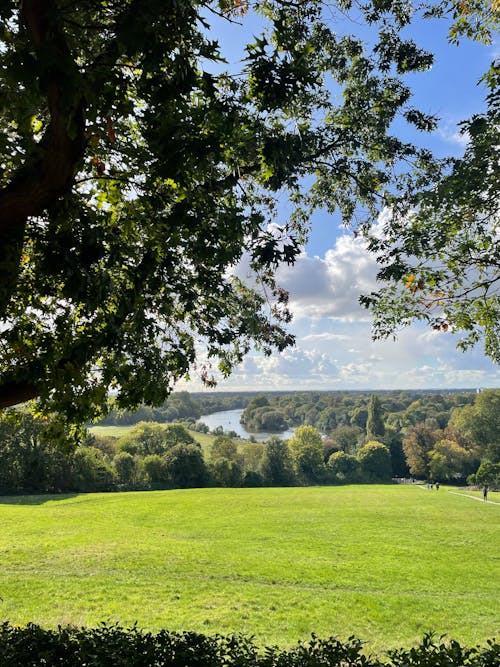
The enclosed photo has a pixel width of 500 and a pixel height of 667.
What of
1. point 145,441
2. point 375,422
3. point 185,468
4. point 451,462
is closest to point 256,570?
point 185,468

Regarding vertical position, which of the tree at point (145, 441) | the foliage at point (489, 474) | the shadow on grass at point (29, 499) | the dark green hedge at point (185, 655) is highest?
the dark green hedge at point (185, 655)

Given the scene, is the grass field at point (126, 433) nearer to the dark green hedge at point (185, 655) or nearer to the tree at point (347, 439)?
the tree at point (347, 439)

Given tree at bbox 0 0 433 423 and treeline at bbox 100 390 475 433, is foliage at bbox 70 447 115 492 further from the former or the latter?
treeline at bbox 100 390 475 433

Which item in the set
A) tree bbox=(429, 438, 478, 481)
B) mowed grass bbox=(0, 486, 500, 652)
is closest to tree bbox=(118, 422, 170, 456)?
mowed grass bbox=(0, 486, 500, 652)

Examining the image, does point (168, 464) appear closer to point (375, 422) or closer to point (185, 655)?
point (185, 655)

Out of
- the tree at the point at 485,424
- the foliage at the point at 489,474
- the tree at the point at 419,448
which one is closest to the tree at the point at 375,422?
the tree at the point at 419,448

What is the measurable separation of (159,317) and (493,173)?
577 cm

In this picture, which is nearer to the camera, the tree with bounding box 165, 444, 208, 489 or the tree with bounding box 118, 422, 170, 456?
the tree with bounding box 165, 444, 208, 489

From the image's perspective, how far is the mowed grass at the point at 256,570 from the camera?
515 inches

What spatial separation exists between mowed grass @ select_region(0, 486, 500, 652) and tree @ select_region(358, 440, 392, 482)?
1518 inches

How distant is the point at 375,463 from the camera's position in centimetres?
7394

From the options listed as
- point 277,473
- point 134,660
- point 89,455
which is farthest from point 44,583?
point 277,473

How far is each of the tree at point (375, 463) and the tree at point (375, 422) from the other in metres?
15.1

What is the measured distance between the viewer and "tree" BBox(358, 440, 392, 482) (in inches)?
2893
